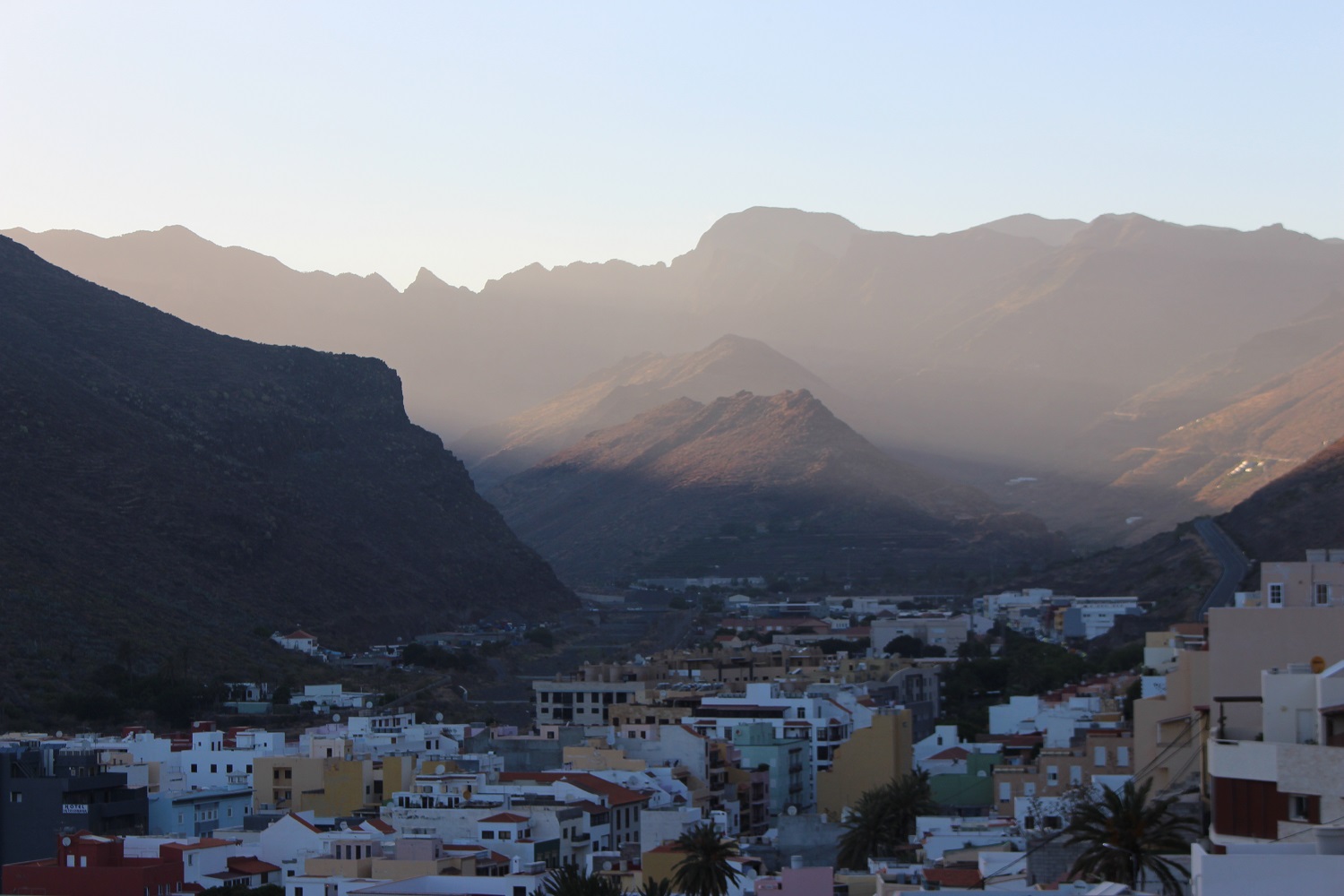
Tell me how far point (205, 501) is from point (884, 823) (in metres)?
74.9

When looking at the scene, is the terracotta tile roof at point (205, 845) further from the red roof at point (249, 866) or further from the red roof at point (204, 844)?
the red roof at point (249, 866)

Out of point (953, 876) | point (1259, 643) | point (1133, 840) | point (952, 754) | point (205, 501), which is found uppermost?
point (205, 501)

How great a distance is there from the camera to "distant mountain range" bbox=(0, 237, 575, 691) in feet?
301

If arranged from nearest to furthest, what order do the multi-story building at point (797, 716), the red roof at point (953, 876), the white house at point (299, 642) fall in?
1. the red roof at point (953, 876)
2. the multi-story building at point (797, 716)
3. the white house at point (299, 642)

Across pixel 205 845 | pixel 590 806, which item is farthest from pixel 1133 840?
pixel 590 806

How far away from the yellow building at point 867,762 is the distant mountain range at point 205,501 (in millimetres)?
35888

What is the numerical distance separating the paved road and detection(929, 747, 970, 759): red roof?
1021 inches

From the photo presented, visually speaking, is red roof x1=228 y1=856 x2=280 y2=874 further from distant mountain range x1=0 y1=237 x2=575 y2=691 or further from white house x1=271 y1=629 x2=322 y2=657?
white house x1=271 y1=629 x2=322 y2=657

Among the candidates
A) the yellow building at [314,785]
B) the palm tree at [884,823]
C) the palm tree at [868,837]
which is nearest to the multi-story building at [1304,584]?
the palm tree at [884,823]

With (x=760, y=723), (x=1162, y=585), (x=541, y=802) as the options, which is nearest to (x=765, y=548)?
(x=1162, y=585)

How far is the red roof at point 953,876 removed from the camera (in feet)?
84.0

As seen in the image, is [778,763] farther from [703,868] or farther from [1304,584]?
[703,868]

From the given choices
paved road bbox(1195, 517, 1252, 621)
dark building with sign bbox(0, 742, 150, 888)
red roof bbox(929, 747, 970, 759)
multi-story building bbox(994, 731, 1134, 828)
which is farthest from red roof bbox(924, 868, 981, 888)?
paved road bbox(1195, 517, 1252, 621)

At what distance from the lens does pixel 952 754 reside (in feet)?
175
